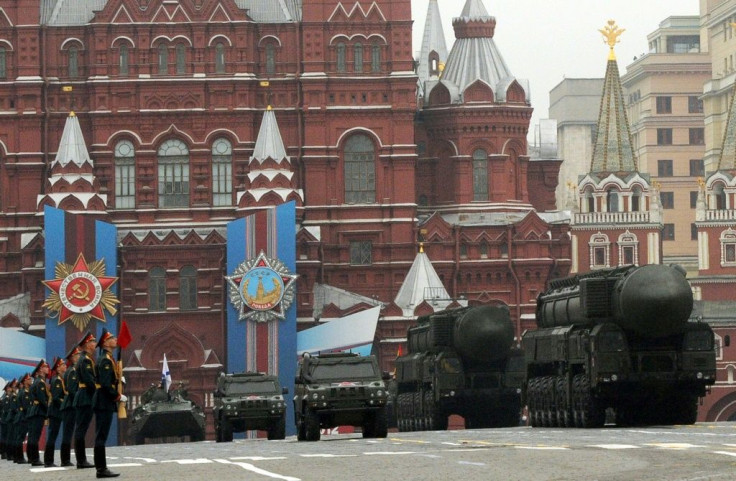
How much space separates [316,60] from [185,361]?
619 inches

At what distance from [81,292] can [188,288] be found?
5793 mm

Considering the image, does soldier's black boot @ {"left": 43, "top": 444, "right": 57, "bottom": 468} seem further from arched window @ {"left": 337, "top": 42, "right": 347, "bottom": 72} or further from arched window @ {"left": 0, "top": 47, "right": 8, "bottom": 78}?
arched window @ {"left": 337, "top": 42, "right": 347, "bottom": 72}

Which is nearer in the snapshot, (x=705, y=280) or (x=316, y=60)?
(x=316, y=60)

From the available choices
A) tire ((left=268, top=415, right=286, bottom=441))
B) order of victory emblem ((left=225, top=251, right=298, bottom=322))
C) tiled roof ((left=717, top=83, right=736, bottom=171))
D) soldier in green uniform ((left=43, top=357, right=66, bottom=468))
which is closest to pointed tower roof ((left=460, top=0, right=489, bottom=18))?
order of victory emblem ((left=225, top=251, right=298, bottom=322))

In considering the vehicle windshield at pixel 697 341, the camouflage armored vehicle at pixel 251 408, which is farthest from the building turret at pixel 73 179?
the vehicle windshield at pixel 697 341

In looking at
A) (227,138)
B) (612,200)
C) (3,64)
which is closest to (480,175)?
(227,138)

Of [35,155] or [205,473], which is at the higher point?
[35,155]

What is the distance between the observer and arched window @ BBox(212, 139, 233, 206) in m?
98.9

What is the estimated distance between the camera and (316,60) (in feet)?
327

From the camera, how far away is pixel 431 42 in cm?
11744

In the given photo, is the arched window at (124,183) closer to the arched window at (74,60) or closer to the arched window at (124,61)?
the arched window at (124,61)

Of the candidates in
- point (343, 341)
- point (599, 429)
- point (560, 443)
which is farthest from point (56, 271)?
point (560, 443)

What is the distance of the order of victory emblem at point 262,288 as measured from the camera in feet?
307

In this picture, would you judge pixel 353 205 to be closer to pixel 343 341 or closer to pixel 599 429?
→ pixel 343 341
